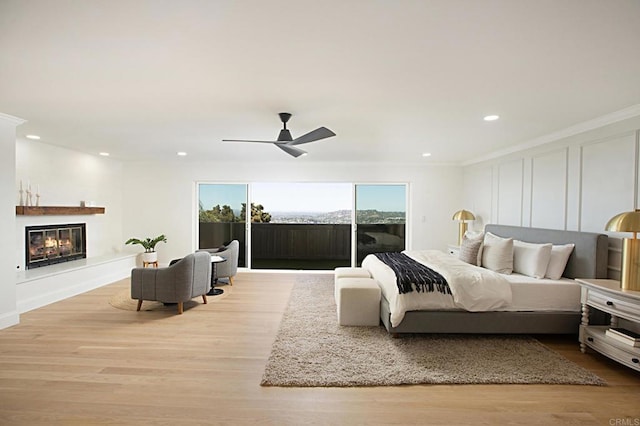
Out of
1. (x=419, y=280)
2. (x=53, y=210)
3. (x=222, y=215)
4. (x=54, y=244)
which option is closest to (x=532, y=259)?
(x=419, y=280)

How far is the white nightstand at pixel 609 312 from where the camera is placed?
8.46 ft

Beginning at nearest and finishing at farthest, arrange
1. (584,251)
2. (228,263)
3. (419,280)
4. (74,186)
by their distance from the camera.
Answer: (419,280)
(584,251)
(74,186)
(228,263)

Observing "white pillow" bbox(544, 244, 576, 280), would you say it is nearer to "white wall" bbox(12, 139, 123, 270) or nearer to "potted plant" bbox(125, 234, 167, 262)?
"white wall" bbox(12, 139, 123, 270)

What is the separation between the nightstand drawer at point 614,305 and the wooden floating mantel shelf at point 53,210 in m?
6.97

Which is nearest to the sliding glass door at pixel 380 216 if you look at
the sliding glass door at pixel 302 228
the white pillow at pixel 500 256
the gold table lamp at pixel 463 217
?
the sliding glass door at pixel 302 228

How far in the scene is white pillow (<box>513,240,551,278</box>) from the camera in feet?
12.1

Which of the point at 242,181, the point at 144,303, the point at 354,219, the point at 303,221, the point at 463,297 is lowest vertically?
the point at 144,303

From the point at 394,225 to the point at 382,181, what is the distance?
1025mm

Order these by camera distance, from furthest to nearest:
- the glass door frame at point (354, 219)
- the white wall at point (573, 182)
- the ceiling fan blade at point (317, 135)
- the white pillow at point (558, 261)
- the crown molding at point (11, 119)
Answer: the glass door frame at point (354, 219), the white pillow at point (558, 261), the crown molding at point (11, 119), the white wall at point (573, 182), the ceiling fan blade at point (317, 135)

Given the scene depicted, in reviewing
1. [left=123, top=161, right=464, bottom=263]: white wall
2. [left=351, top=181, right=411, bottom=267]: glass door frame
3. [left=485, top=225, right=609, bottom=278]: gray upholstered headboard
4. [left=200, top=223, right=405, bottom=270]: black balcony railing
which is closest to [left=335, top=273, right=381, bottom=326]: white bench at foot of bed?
[left=485, top=225, right=609, bottom=278]: gray upholstered headboard

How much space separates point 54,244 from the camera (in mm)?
5238

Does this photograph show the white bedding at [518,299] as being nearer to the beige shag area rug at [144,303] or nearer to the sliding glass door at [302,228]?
the beige shag area rug at [144,303]

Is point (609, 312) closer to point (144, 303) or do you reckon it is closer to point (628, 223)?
point (628, 223)

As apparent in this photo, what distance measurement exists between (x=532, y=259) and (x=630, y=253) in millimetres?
1015
